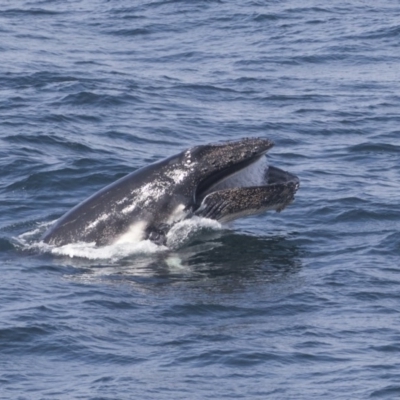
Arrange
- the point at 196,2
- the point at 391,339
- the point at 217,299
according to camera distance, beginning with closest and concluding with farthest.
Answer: the point at 391,339, the point at 217,299, the point at 196,2

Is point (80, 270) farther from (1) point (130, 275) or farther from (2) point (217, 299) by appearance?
(2) point (217, 299)

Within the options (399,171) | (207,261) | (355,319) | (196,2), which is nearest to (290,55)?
(196,2)

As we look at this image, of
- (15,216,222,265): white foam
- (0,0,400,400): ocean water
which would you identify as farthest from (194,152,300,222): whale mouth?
(0,0,400,400): ocean water

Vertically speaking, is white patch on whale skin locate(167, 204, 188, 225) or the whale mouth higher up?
the whale mouth

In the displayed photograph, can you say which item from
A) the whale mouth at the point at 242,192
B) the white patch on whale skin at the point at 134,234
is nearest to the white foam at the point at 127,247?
the white patch on whale skin at the point at 134,234

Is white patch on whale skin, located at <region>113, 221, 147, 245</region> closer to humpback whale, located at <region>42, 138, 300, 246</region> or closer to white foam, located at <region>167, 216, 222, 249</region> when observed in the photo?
humpback whale, located at <region>42, 138, 300, 246</region>

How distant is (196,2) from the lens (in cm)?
4459

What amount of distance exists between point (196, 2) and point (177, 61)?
8039mm

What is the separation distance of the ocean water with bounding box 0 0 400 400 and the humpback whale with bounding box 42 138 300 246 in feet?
1.04

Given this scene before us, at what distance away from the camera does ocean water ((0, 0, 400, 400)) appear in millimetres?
15898

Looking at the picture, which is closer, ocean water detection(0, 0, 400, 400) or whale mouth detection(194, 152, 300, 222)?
ocean water detection(0, 0, 400, 400)

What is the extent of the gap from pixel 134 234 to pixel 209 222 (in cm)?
115

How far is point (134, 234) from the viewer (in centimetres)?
1984

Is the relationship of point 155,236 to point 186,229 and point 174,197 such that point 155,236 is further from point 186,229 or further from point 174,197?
point 174,197
